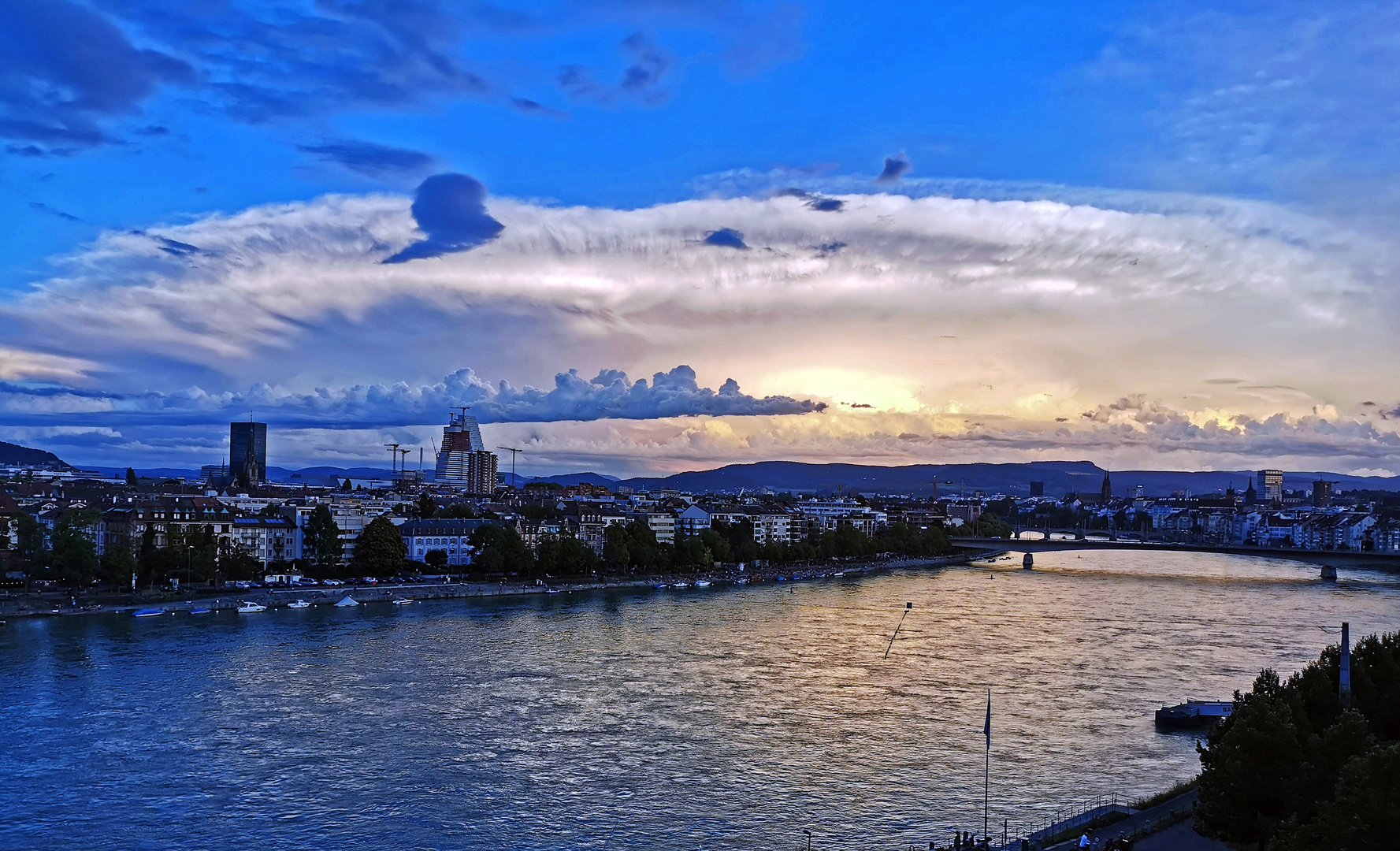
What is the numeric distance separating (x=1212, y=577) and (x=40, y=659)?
5257 centimetres

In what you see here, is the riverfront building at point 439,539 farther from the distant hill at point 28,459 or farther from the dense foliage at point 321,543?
the distant hill at point 28,459

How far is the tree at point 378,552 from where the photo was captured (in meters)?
45.1

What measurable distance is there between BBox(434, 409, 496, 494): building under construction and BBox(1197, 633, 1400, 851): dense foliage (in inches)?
4304

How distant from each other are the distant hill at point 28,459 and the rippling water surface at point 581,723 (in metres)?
106

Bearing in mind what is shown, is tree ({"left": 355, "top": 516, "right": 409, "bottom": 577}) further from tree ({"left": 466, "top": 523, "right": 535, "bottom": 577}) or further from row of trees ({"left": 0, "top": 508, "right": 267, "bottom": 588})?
row of trees ({"left": 0, "top": 508, "right": 267, "bottom": 588})

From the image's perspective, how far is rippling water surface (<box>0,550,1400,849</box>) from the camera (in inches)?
570

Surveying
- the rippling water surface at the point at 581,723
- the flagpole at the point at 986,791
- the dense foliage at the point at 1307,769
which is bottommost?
the rippling water surface at the point at 581,723

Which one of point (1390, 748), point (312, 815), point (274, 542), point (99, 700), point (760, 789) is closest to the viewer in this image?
point (1390, 748)

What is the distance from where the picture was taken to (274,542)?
48.1m

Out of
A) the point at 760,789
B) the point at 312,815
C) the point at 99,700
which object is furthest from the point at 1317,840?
the point at 99,700

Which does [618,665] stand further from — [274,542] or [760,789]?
[274,542]

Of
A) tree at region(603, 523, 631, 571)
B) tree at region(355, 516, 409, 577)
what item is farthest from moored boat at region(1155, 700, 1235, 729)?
tree at region(603, 523, 631, 571)

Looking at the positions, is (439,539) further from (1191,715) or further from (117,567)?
(1191,715)

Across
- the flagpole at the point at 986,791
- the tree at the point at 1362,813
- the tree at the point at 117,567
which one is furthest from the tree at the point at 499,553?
the tree at the point at 1362,813
